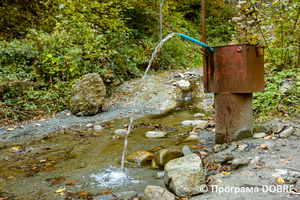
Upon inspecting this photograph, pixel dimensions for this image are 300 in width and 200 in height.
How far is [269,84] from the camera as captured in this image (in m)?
4.84

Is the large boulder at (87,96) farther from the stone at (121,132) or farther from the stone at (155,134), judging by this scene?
the stone at (155,134)

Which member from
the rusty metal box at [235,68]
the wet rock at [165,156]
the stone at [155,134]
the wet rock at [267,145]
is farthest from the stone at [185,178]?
the stone at [155,134]

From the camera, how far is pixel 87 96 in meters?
6.54

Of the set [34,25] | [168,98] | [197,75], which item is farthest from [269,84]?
[34,25]

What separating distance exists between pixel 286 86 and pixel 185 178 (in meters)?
3.68

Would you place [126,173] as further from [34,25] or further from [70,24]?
[34,25]

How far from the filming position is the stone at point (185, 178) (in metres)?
2.16

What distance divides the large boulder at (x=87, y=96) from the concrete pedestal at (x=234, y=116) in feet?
14.2

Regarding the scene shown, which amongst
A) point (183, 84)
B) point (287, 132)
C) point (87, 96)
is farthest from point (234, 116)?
point (183, 84)

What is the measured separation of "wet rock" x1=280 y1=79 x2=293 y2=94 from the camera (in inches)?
171

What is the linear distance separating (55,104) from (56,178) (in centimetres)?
459

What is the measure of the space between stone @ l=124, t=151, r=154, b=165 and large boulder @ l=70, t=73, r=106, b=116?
138 inches

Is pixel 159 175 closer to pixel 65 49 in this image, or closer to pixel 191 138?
pixel 191 138

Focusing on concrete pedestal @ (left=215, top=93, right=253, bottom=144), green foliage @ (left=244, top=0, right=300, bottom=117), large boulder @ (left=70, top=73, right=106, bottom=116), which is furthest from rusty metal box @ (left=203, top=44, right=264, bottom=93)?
large boulder @ (left=70, top=73, right=106, bottom=116)
